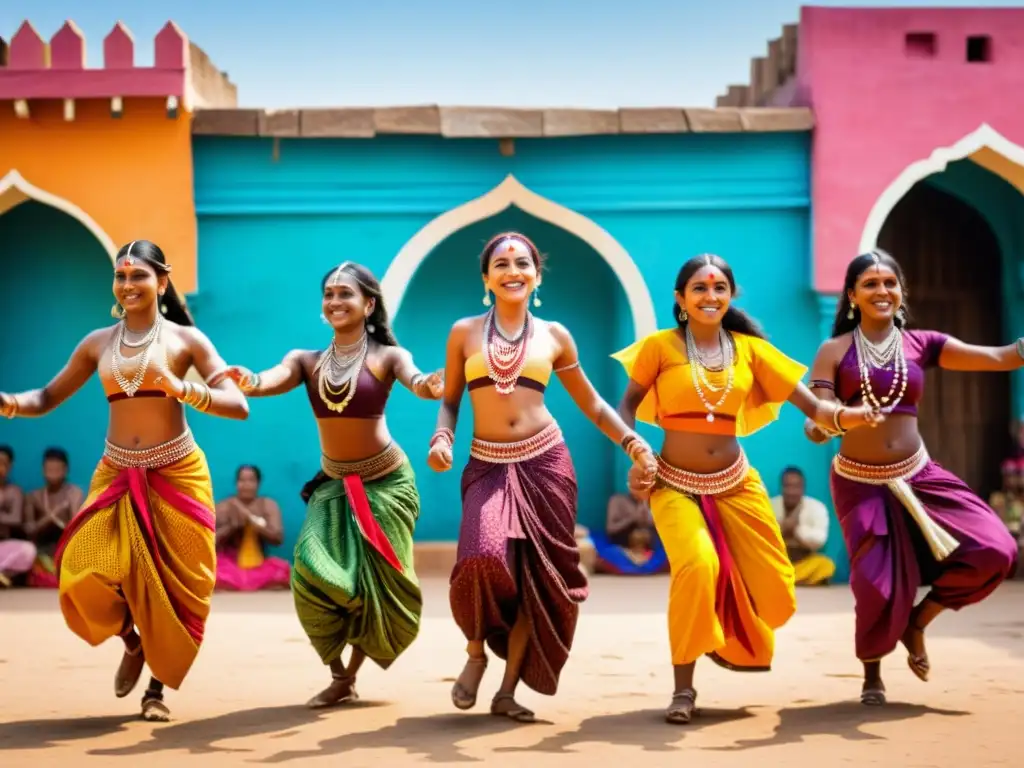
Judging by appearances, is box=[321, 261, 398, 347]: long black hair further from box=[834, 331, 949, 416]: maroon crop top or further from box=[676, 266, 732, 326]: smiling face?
box=[834, 331, 949, 416]: maroon crop top

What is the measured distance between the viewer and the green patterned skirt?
611 centimetres

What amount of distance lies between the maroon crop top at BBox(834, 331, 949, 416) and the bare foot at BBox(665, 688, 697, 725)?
144cm

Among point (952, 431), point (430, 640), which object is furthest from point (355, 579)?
point (952, 431)

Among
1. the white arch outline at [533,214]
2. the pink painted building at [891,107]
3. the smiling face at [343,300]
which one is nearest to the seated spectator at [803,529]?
the pink painted building at [891,107]

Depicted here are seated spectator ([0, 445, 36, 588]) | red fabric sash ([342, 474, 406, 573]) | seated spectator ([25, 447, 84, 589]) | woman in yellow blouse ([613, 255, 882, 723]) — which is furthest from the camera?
seated spectator ([25, 447, 84, 589])

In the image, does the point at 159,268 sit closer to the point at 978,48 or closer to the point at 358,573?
the point at 358,573

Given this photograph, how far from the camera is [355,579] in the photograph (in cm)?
616

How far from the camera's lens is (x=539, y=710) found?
20.1ft

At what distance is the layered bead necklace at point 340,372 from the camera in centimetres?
633

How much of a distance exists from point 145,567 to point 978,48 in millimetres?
8894

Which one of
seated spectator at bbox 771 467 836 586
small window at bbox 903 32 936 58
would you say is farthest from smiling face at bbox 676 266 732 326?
small window at bbox 903 32 936 58

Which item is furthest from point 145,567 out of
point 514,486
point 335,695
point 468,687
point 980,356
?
point 980,356

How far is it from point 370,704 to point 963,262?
8.94 meters

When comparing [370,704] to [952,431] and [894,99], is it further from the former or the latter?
[952,431]
